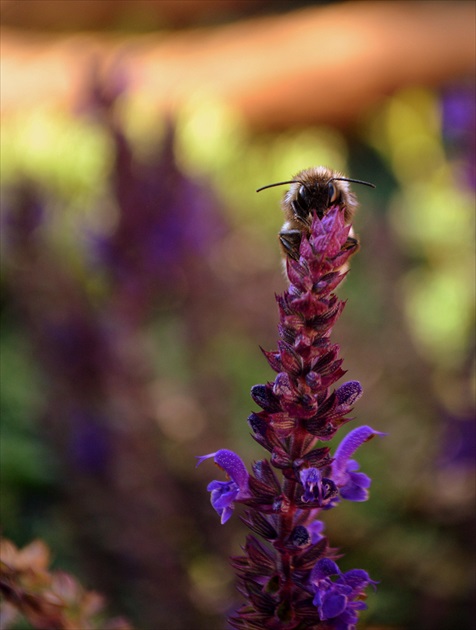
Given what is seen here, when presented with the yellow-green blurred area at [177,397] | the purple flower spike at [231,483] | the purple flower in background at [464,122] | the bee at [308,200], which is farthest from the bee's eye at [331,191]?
the purple flower in background at [464,122]

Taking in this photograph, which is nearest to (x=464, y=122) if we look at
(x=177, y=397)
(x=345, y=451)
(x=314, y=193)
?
(x=177, y=397)

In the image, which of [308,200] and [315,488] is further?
[308,200]

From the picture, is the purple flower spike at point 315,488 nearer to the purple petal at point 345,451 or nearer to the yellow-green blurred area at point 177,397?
the purple petal at point 345,451

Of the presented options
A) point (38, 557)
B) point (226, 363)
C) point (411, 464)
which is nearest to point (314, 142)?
point (226, 363)

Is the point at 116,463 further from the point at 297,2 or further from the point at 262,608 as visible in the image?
the point at 297,2

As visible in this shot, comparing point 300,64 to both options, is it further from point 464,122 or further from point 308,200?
point 308,200
